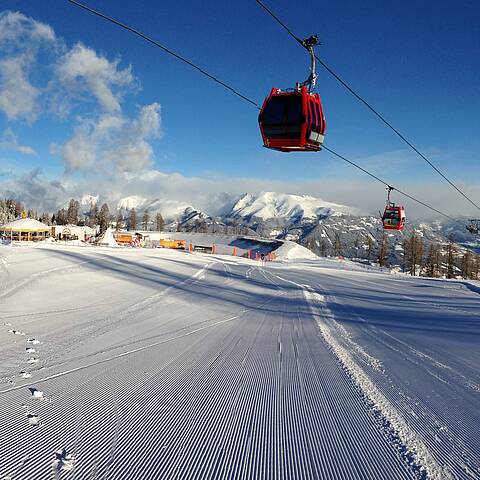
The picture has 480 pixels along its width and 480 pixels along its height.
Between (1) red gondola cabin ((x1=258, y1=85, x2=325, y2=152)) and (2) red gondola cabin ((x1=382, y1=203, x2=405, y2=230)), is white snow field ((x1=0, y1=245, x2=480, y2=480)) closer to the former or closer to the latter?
(1) red gondola cabin ((x1=258, y1=85, x2=325, y2=152))

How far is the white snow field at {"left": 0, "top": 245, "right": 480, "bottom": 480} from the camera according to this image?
9.18 ft

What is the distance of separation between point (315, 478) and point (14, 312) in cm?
759

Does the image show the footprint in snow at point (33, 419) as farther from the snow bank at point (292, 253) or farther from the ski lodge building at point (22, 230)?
the ski lodge building at point (22, 230)

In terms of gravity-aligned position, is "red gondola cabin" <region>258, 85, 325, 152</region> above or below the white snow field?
above

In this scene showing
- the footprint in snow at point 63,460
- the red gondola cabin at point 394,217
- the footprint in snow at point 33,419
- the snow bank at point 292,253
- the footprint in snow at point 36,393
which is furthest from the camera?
the snow bank at point 292,253

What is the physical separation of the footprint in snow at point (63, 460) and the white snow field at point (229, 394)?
13mm

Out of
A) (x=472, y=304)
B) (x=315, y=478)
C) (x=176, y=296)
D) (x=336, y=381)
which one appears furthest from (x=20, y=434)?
(x=472, y=304)

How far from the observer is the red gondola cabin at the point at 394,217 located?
929 inches

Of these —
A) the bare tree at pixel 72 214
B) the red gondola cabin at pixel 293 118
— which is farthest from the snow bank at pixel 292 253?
the bare tree at pixel 72 214

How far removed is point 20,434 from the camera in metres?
3.06

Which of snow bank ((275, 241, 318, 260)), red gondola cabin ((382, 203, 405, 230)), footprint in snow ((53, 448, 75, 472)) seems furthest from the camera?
snow bank ((275, 241, 318, 260))

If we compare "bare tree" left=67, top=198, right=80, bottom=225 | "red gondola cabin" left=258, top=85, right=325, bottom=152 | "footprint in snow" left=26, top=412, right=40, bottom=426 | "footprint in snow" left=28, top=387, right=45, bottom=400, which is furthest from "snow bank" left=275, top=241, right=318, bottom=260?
"bare tree" left=67, top=198, right=80, bottom=225

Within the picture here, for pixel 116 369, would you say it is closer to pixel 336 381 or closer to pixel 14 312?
pixel 336 381

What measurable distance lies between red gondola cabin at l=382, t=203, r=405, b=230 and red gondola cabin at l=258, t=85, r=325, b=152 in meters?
16.0
